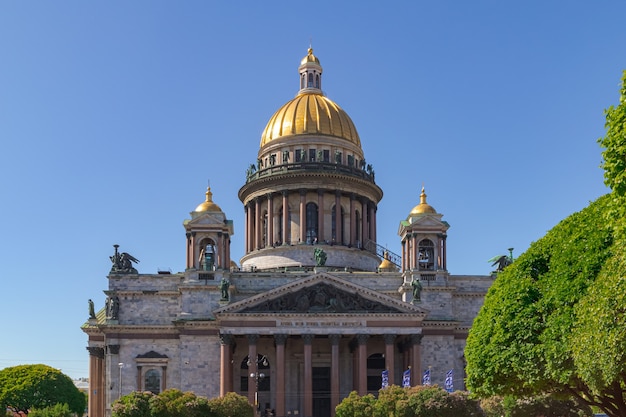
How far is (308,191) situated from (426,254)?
50.1 ft

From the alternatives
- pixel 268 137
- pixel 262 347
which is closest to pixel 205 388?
pixel 262 347

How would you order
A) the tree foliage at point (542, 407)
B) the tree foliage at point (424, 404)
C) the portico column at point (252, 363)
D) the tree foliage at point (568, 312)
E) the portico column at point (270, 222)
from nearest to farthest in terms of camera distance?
1. the tree foliage at point (568, 312)
2. the tree foliage at point (424, 404)
3. the tree foliage at point (542, 407)
4. the portico column at point (252, 363)
5. the portico column at point (270, 222)

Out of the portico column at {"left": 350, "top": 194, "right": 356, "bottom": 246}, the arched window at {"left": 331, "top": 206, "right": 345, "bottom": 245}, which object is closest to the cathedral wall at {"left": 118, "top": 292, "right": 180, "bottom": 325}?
the arched window at {"left": 331, "top": 206, "right": 345, "bottom": 245}

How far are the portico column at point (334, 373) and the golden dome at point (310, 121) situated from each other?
83.2 feet

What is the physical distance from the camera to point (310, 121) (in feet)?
308

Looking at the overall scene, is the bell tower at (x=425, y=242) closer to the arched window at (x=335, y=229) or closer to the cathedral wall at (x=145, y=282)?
the arched window at (x=335, y=229)

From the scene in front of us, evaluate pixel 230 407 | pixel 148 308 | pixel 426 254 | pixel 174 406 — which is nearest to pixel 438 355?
pixel 426 254

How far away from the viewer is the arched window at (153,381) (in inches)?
3086

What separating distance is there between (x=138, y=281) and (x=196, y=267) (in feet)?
18.1

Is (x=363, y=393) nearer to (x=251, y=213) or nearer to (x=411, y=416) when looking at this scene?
(x=411, y=416)

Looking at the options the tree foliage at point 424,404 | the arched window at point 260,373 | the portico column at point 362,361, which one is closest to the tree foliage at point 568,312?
the tree foliage at point 424,404

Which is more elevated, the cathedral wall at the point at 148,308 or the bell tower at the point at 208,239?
the bell tower at the point at 208,239

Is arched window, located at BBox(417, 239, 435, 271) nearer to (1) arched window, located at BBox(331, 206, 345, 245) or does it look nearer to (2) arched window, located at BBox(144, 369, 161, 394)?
(1) arched window, located at BBox(331, 206, 345, 245)

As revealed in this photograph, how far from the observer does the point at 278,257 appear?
89688 millimetres
